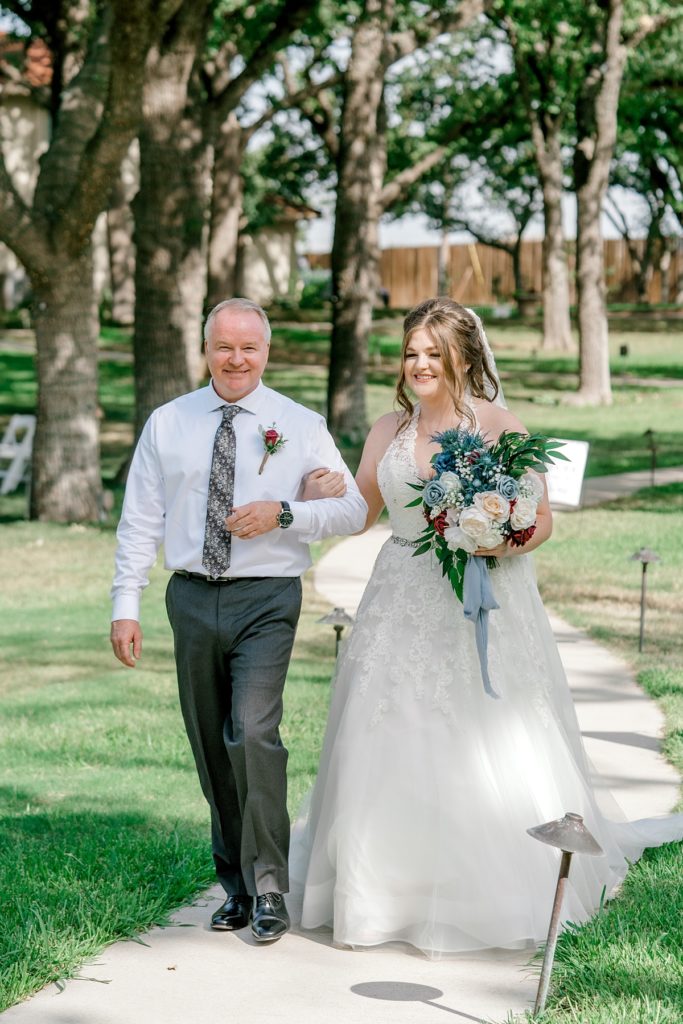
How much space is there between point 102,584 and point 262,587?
8.08m

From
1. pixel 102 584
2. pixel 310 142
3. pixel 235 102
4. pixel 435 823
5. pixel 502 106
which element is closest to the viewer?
pixel 435 823

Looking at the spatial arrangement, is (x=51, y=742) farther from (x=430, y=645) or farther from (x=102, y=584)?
(x=102, y=584)

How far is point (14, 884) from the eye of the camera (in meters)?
5.08

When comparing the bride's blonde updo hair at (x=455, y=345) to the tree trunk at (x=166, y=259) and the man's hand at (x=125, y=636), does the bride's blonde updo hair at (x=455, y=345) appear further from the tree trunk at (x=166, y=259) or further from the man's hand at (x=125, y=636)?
the tree trunk at (x=166, y=259)

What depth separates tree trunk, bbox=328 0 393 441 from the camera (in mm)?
20281

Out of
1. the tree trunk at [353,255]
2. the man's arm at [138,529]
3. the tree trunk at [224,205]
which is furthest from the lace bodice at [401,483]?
the tree trunk at [224,205]

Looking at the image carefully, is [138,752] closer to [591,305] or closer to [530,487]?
[530,487]

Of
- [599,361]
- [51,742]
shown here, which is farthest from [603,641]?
[599,361]

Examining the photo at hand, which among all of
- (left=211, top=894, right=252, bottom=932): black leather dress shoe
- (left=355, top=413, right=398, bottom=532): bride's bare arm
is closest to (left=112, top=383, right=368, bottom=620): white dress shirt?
(left=355, top=413, right=398, bottom=532): bride's bare arm

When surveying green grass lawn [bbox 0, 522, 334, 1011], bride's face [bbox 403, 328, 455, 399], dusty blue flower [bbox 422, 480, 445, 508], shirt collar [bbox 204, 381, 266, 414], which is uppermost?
bride's face [bbox 403, 328, 455, 399]

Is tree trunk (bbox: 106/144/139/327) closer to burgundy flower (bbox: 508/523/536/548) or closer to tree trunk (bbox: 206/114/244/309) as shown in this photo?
tree trunk (bbox: 206/114/244/309)

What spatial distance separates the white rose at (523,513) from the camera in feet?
15.2

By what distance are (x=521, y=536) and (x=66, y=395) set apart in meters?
11.1

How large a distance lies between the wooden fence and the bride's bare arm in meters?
52.4
